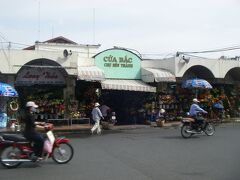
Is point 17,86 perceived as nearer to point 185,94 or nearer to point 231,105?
point 185,94

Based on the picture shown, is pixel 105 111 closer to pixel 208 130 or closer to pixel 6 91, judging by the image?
pixel 6 91

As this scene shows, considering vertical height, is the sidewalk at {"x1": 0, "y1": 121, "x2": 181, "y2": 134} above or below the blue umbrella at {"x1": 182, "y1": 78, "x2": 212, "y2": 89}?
below

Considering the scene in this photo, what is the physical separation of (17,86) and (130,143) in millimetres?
10825

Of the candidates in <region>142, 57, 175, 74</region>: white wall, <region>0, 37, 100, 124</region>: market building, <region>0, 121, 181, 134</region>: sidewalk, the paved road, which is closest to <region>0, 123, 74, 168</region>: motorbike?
the paved road

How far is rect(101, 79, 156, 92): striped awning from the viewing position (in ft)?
88.8

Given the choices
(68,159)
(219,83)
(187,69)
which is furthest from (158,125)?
(68,159)

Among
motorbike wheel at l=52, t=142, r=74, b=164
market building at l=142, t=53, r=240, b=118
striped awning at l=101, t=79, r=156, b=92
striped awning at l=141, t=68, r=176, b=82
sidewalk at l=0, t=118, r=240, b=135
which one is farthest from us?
market building at l=142, t=53, r=240, b=118

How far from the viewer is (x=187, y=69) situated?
30.9m

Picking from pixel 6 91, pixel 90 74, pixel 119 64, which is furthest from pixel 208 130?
pixel 6 91

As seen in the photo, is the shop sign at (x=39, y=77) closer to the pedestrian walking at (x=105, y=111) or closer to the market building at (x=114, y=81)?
the market building at (x=114, y=81)

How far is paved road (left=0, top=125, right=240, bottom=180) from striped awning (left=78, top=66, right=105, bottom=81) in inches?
340

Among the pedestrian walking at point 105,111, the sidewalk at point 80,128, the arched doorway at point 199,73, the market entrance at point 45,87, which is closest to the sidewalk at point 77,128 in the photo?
the sidewalk at point 80,128

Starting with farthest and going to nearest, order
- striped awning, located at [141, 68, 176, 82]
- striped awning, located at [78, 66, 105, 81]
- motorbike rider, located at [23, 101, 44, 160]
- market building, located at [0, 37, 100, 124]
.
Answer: striped awning, located at [141, 68, 176, 82]
striped awning, located at [78, 66, 105, 81]
market building, located at [0, 37, 100, 124]
motorbike rider, located at [23, 101, 44, 160]

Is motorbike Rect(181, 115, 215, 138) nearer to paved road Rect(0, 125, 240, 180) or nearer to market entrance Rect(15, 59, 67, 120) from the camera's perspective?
paved road Rect(0, 125, 240, 180)
